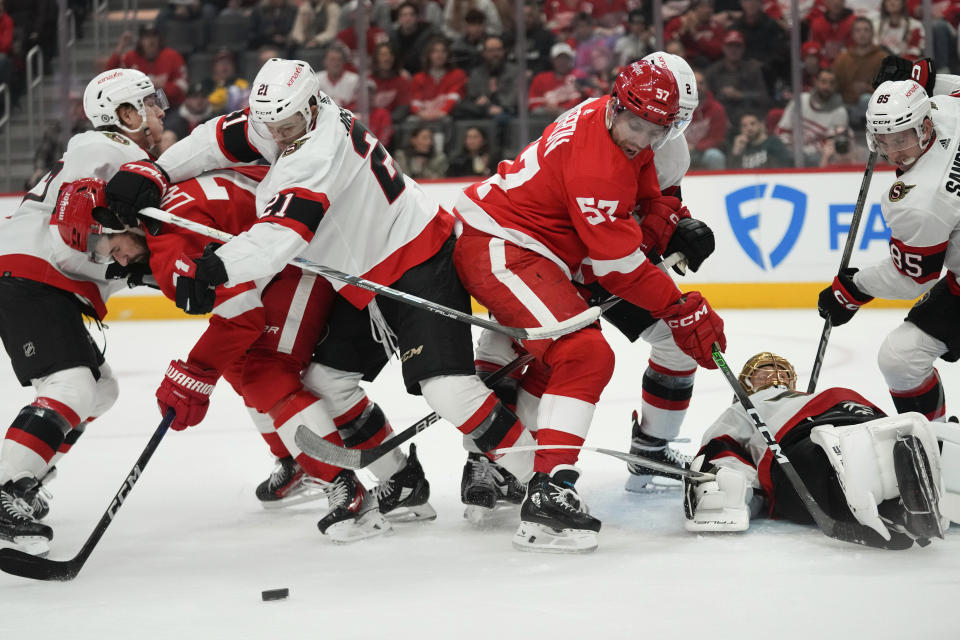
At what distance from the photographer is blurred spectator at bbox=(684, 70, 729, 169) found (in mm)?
7012

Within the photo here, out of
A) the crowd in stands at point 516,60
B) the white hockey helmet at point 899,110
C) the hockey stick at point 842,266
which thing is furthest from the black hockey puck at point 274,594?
the crowd in stands at point 516,60

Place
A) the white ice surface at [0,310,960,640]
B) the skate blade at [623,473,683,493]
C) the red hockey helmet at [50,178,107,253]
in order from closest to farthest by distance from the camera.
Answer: the white ice surface at [0,310,960,640]
the red hockey helmet at [50,178,107,253]
the skate blade at [623,473,683,493]

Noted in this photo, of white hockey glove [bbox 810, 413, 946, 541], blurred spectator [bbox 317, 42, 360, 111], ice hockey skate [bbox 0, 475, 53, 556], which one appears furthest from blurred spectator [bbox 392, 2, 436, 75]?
white hockey glove [bbox 810, 413, 946, 541]

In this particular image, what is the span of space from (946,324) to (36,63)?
653 cm

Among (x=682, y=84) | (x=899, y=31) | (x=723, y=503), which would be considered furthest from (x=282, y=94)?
(x=899, y=31)

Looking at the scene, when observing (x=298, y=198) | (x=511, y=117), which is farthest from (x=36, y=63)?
(x=298, y=198)

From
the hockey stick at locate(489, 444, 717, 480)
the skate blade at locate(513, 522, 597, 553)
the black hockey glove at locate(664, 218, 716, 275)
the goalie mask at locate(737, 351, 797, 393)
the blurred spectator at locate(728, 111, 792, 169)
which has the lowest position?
the skate blade at locate(513, 522, 597, 553)

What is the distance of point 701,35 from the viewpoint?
712cm

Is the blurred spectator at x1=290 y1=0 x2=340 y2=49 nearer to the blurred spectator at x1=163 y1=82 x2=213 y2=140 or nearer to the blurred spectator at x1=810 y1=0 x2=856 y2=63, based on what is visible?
the blurred spectator at x1=163 y1=82 x2=213 y2=140

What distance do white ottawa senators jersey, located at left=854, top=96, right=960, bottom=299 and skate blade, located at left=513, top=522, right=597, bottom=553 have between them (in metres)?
1.19

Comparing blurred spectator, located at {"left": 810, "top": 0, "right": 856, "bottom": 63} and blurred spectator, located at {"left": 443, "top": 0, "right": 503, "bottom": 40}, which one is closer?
blurred spectator, located at {"left": 810, "top": 0, "right": 856, "bottom": 63}

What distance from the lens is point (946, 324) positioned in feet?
11.0

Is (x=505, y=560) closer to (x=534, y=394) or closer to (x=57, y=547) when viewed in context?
(x=534, y=394)

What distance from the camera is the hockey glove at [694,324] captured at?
3059mm
